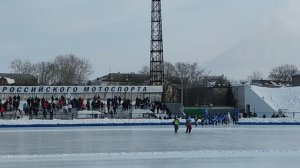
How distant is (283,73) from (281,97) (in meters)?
65.4

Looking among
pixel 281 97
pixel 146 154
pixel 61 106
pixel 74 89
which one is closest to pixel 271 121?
pixel 61 106

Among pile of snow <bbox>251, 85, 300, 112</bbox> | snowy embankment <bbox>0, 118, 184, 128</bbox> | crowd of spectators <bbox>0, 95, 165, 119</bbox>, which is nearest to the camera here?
snowy embankment <bbox>0, 118, 184, 128</bbox>

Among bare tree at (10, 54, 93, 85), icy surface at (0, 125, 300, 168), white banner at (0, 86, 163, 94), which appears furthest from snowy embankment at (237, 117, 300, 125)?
bare tree at (10, 54, 93, 85)

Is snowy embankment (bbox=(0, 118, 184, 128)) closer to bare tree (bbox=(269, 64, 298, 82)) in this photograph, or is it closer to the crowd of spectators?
the crowd of spectators

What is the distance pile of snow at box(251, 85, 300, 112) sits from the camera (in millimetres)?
62094

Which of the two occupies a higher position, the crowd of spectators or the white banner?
the white banner

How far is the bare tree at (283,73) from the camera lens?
126 meters

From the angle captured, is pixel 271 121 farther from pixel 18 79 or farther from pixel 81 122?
pixel 18 79

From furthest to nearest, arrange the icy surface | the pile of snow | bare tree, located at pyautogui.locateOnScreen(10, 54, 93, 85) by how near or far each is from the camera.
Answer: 1. bare tree, located at pyautogui.locateOnScreen(10, 54, 93, 85)
2. the pile of snow
3. the icy surface

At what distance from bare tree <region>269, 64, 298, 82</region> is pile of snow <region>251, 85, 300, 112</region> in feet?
197

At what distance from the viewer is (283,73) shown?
421 feet

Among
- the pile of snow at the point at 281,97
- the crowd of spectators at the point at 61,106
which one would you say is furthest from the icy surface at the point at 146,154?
the pile of snow at the point at 281,97

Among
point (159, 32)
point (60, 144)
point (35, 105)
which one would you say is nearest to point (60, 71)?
point (159, 32)

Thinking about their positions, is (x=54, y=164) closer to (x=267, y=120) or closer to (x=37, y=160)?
(x=37, y=160)
